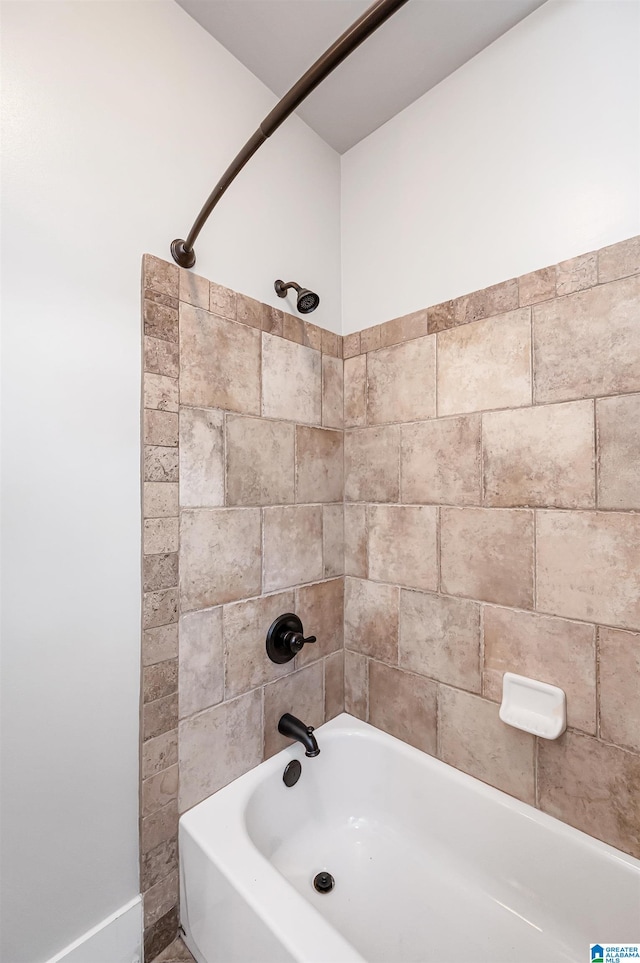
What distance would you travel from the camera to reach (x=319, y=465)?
1.62 metres

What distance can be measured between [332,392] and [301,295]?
40cm

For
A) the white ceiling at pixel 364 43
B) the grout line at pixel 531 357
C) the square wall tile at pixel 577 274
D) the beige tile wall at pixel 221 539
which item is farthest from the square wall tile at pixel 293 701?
the white ceiling at pixel 364 43

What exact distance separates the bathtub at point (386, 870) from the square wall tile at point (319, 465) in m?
0.91

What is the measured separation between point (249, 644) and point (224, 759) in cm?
34

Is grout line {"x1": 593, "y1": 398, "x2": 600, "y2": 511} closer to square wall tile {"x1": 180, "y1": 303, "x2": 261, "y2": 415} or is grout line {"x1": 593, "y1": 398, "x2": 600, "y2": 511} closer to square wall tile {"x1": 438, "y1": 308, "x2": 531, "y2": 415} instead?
square wall tile {"x1": 438, "y1": 308, "x2": 531, "y2": 415}

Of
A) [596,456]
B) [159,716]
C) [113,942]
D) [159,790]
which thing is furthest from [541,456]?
[113,942]

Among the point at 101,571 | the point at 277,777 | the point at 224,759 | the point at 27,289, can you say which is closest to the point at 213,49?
the point at 27,289

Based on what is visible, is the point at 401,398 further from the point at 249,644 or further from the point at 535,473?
the point at 249,644

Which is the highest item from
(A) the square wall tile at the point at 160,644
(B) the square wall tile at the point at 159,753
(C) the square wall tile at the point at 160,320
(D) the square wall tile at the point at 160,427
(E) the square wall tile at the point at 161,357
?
(C) the square wall tile at the point at 160,320

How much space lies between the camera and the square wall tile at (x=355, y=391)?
5.51ft

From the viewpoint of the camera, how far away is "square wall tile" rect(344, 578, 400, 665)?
5.15 feet

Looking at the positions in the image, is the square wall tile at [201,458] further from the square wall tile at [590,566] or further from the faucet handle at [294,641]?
the square wall tile at [590,566]

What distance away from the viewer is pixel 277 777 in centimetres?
139

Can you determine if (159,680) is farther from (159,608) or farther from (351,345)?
(351,345)
